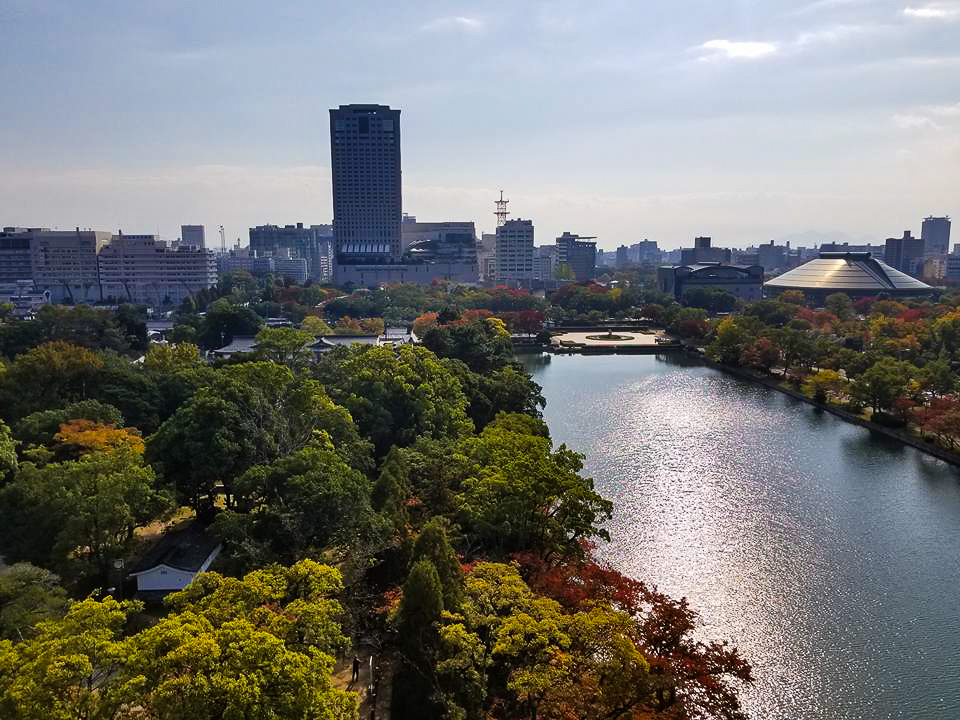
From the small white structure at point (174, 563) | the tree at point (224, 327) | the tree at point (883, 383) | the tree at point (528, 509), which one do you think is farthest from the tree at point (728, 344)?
the small white structure at point (174, 563)

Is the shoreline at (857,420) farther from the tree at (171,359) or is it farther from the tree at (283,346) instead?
the tree at (171,359)

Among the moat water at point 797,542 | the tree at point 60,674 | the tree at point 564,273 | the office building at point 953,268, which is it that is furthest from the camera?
the tree at point 564,273

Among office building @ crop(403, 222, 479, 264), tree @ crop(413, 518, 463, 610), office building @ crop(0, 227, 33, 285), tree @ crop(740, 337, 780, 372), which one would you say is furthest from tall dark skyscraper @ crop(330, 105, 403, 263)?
tree @ crop(413, 518, 463, 610)

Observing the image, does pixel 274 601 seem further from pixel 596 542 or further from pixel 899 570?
pixel 899 570

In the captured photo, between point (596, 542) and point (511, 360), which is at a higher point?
point (511, 360)

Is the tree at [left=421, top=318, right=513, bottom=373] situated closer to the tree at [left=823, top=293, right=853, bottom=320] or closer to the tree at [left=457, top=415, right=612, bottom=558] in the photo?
the tree at [left=457, top=415, right=612, bottom=558]

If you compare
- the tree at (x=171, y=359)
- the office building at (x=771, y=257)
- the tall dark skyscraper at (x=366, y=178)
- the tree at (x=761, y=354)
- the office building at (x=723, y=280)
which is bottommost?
the tree at (x=761, y=354)

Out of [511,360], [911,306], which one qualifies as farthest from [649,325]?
[511,360]

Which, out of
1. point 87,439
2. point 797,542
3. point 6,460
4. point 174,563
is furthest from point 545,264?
point 174,563
